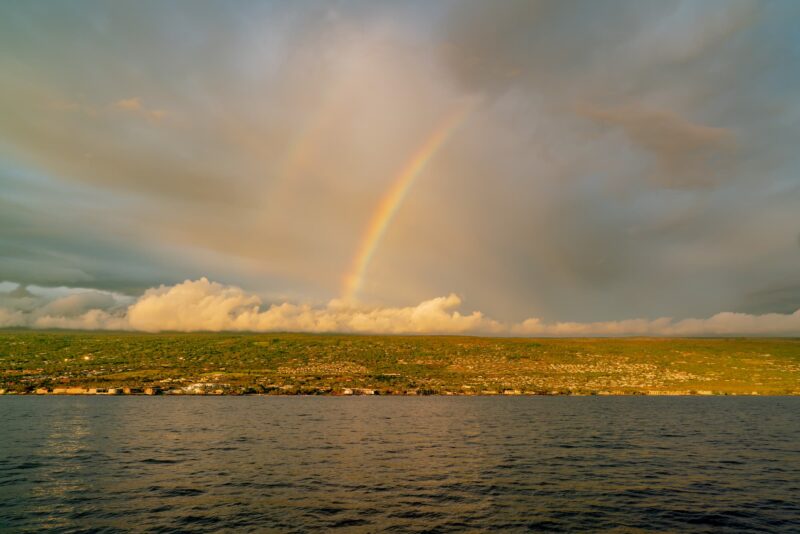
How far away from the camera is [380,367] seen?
160 m

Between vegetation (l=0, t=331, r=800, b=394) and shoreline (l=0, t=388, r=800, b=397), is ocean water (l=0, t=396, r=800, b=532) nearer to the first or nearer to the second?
A: shoreline (l=0, t=388, r=800, b=397)

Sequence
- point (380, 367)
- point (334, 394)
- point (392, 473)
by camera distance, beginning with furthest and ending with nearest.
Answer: point (380, 367)
point (334, 394)
point (392, 473)

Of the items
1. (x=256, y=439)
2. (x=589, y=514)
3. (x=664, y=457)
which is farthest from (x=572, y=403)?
(x=589, y=514)

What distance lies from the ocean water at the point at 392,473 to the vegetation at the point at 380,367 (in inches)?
2301

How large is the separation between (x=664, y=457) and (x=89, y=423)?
67.9 m

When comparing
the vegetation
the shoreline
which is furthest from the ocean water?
the vegetation

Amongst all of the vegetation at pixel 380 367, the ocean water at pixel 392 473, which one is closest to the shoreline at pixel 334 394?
the vegetation at pixel 380 367

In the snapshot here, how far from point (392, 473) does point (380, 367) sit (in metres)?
123

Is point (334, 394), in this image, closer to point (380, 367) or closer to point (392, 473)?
point (380, 367)

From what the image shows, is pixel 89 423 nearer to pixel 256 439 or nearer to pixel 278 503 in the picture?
pixel 256 439

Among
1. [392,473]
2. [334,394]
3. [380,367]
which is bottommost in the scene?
[334,394]

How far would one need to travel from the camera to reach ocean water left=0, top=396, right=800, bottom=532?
2652 cm

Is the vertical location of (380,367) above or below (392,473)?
below

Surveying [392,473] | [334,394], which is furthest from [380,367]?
[392,473]
